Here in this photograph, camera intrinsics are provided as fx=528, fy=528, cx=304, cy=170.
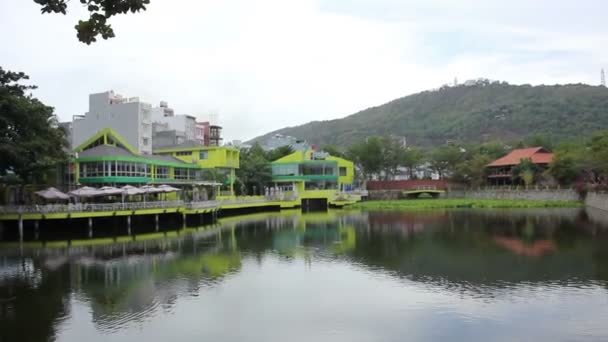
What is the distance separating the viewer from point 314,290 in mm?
19672

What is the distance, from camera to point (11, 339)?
1404cm

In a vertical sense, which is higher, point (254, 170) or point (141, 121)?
point (141, 121)

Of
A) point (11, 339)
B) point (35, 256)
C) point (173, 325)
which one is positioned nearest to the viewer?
point (11, 339)

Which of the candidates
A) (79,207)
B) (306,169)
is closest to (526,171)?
(306,169)

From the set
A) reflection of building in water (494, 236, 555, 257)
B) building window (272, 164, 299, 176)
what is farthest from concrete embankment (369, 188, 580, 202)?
reflection of building in water (494, 236, 555, 257)

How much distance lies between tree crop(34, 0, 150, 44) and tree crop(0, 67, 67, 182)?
29.9 meters

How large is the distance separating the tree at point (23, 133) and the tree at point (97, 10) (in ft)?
98.0

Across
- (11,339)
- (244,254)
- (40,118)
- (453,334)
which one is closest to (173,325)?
(11,339)

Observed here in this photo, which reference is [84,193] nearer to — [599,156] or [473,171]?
[599,156]

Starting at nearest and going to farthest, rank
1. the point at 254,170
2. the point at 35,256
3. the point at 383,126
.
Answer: the point at 35,256
the point at 254,170
the point at 383,126

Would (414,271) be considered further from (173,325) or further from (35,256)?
(35,256)

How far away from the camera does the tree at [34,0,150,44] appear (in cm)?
742

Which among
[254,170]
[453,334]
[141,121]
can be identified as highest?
[141,121]

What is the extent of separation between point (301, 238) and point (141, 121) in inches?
1322
